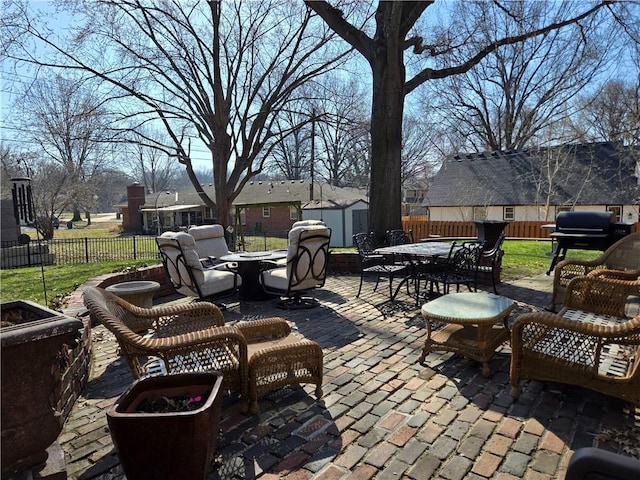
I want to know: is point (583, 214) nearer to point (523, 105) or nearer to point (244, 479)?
point (244, 479)

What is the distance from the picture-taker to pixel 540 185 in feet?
76.2

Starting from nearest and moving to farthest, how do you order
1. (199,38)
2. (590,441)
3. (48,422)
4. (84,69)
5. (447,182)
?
(48,422) → (590,441) → (84,69) → (199,38) → (447,182)

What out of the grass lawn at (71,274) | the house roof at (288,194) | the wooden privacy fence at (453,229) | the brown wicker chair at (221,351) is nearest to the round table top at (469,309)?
the brown wicker chair at (221,351)

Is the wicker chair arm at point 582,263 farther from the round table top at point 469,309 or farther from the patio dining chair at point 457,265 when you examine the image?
the round table top at point 469,309

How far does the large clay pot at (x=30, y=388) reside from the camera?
68.3 inches

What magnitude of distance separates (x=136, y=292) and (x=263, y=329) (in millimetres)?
2023

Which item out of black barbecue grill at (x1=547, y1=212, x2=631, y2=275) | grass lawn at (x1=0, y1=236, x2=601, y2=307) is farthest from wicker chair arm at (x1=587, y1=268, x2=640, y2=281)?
black barbecue grill at (x1=547, y1=212, x2=631, y2=275)

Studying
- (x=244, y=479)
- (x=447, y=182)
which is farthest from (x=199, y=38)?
(x=447, y=182)

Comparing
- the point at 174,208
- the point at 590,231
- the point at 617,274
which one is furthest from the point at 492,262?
the point at 174,208

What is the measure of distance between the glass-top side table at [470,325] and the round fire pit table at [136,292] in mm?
3107

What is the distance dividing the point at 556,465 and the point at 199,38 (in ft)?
51.3

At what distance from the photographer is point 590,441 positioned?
231 cm

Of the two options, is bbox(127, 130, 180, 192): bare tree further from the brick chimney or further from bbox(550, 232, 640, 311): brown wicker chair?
bbox(550, 232, 640, 311): brown wicker chair

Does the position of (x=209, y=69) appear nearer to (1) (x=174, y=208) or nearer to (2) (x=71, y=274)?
(2) (x=71, y=274)
